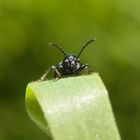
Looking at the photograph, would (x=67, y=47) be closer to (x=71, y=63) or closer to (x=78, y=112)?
(x=71, y=63)

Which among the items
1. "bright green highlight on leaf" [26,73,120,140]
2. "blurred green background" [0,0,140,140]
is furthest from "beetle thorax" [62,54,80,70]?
"blurred green background" [0,0,140,140]

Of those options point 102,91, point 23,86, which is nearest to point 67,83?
point 102,91

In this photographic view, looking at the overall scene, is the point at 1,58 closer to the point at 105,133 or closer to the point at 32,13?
the point at 32,13

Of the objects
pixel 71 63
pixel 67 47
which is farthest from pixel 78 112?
pixel 67 47

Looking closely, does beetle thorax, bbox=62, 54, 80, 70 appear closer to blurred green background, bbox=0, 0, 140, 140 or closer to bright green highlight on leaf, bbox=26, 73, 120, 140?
bright green highlight on leaf, bbox=26, 73, 120, 140

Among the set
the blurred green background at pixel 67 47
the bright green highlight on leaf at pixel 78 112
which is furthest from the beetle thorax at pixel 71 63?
the blurred green background at pixel 67 47

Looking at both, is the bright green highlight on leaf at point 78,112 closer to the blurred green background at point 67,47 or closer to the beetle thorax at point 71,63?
the beetle thorax at point 71,63
